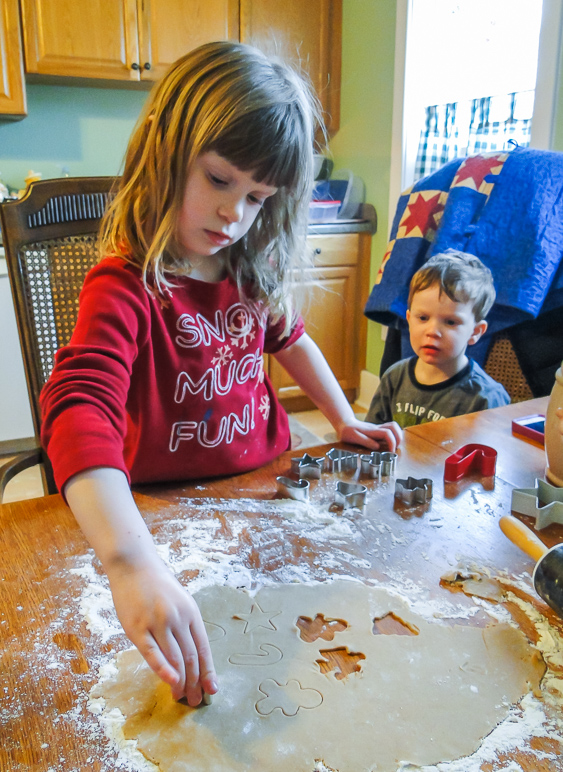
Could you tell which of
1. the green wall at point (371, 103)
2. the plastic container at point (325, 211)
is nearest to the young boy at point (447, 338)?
the plastic container at point (325, 211)

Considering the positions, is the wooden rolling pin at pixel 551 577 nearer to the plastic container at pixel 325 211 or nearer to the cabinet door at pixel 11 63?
the plastic container at pixel 325 211

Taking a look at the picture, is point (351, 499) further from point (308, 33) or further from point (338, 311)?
point (308, 33)

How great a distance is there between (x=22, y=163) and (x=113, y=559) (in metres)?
2.89

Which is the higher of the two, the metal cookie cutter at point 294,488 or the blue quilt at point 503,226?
the blue quilt at point 503,226

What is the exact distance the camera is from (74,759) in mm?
438

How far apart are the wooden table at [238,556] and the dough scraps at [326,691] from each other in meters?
0.03

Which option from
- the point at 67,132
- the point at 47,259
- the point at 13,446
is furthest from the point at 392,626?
the point at 67,132

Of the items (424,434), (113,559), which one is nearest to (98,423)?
(113,559)

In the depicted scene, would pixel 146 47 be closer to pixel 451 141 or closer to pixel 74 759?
pixel 451 141

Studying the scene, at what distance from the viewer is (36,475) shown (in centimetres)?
260

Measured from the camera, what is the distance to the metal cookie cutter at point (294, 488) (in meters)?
0.81

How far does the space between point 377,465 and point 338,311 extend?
2362mm

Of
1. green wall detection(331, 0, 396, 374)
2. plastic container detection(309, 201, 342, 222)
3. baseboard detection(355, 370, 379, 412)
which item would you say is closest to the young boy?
plastic container detection(309, 201, 342, 222)

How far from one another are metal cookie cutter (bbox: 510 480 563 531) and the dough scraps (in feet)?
0.67
